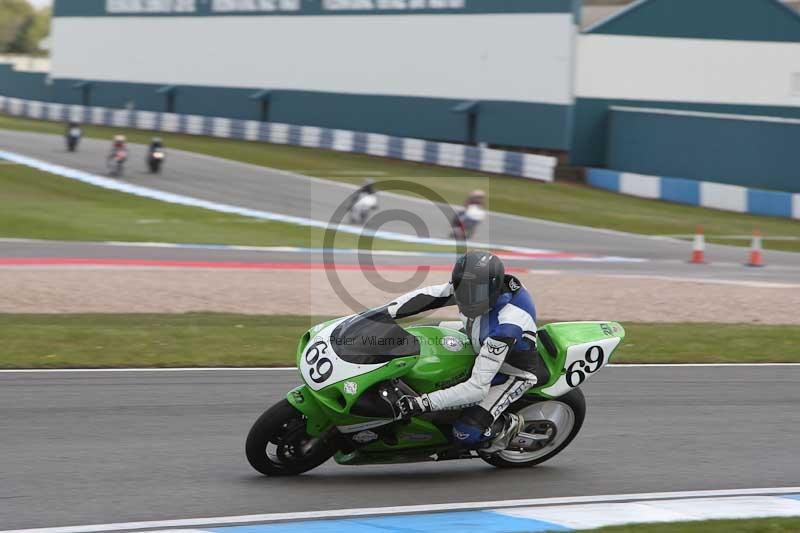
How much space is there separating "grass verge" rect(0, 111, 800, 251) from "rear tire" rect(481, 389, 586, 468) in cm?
2085

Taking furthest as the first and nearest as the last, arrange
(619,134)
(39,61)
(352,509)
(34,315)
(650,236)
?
1. (39,61)
2. (619,134)
3. (650,236)
4. (34,315)
5. (352,509)

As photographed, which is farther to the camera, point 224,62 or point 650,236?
point 224,62

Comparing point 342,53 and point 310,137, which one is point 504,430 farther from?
point 342,53

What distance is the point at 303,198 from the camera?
3381 centimetres

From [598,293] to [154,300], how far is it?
7.16 meters

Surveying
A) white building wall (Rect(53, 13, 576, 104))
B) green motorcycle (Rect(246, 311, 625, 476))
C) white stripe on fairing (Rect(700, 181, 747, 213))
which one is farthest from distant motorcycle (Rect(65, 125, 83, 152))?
green motorcycle (Rect(246, 311, 625, 476))

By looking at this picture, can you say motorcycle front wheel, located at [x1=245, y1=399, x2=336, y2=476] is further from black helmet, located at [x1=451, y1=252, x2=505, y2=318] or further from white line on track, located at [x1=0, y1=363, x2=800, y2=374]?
white line on track, located at [x1=0, y1=363, x2=800, y2=374]

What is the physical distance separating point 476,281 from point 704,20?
36317mm

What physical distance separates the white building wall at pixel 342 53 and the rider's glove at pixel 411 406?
1382 inches

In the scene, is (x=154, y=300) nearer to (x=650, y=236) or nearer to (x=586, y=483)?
(x=586, y=483)

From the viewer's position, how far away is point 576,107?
41094 millimetres

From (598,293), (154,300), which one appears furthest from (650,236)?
(154,300)

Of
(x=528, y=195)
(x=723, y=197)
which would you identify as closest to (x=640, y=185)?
(x=723, y=197)

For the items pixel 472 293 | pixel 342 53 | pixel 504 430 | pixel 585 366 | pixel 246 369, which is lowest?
pixel 246 369
